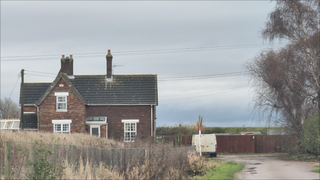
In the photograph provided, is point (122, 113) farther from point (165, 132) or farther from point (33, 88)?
point (165, 132)

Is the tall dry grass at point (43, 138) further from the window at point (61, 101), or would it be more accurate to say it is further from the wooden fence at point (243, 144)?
the wooden fence at point (243, 144)

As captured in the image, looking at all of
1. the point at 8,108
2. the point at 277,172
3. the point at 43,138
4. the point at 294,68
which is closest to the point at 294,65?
the point at 294,68

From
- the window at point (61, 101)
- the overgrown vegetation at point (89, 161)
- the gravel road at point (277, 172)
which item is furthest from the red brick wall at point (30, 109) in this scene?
the overgrown vegetation at point (89, 161)

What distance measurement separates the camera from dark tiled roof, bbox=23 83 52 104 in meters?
43.6

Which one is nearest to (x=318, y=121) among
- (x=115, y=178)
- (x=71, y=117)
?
(x=71, y=117)

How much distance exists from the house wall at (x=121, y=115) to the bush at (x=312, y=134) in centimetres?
1457

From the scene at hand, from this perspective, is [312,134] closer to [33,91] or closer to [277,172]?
[277,172]

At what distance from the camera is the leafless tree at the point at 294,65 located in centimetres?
3531

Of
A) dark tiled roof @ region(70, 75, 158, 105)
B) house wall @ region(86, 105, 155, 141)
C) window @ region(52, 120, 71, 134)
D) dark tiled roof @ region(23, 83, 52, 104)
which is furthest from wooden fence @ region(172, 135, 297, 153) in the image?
dark tiled roof @ region(23, 83, 52, 104)

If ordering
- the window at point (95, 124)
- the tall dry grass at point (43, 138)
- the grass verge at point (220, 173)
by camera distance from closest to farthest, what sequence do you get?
the tall dry grass at point (43, 138) → the grass verge at point (220, 173) → the window at point (95, 124)

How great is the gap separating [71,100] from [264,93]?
17691mm

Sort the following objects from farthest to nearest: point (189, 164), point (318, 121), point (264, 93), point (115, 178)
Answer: point (264, 93) → point (318, 121) → point (189, 164) → point (115, 178)

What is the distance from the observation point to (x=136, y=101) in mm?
42094

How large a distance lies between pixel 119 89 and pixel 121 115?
2.91 metres
